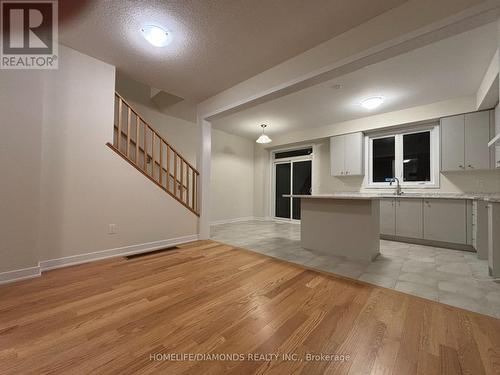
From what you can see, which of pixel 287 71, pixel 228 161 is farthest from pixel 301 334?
pixel 228 161

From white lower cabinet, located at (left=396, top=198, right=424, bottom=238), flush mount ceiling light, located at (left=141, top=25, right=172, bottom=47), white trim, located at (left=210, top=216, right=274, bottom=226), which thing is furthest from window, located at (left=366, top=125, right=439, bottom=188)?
flush mount ceiling light, located at (left=141, top=25, right=172, bottom=47)

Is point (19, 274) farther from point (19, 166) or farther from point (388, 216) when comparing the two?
point (388, 216)

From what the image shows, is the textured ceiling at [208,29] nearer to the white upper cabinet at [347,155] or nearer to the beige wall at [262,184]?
the white upper cabinet at [347,155]

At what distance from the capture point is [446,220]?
3512mm

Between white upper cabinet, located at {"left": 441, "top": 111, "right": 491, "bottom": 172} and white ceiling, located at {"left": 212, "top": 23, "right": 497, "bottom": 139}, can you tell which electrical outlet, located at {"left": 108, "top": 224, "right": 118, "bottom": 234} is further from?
white upper cabinet, located at {"left": 441, "top": 111, "right": 491, "bottom": 172}

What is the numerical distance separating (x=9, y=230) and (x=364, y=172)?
19.7 ft

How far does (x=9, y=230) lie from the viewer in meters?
2.09

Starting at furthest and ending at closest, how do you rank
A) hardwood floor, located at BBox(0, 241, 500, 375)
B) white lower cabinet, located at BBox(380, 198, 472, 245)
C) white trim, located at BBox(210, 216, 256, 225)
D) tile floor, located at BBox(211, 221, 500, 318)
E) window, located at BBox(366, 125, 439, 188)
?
white trim, located at BBox(210, 216, 256, 225)
window, located at BBox(366, 125, 439, 188)
white lower cabinet, located at BBox(380, 198, 472, 245)
tile floor, located at BBox(211, 221, 500, 318)
hardwood floor, located at BBox(0, 241, 500, 375)

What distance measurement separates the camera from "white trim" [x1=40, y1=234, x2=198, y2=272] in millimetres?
2468

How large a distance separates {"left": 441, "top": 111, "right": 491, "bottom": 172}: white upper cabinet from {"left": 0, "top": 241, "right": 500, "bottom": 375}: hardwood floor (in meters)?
3.22

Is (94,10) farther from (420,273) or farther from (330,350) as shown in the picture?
(420,273)

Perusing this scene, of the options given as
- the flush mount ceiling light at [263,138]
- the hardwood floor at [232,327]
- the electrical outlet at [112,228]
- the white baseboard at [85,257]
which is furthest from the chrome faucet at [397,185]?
the electrical outlet at [112,228]

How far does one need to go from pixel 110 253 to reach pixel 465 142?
608cm

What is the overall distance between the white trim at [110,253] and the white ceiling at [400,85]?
3.14 m
